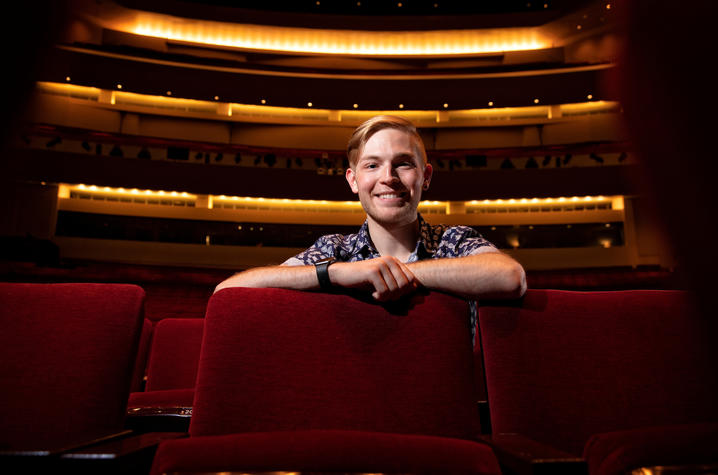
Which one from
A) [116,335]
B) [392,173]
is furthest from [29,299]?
[392,173]

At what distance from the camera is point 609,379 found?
1007mm

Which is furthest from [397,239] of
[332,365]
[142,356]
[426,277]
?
[142,356]

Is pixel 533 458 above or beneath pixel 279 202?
beneath

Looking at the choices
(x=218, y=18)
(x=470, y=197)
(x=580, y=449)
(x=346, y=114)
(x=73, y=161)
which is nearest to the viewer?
(x=580, y=449)

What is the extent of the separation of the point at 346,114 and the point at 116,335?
10897mm

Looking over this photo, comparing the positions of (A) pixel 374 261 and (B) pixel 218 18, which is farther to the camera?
(B) pixel 218 18

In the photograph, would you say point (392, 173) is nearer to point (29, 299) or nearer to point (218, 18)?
point (29, 299)

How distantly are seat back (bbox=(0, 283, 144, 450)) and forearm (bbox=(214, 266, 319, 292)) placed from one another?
0.79 ft

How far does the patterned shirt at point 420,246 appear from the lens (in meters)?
1.42

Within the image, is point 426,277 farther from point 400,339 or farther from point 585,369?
point 585,369

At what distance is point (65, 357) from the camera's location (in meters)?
1.04

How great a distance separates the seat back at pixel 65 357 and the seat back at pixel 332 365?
23 centimetres

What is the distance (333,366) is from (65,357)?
586mm

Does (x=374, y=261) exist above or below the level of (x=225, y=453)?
above
